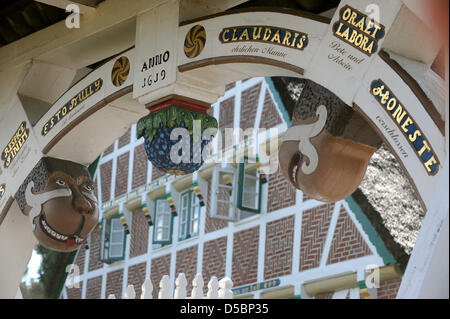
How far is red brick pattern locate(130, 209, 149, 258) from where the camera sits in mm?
16438

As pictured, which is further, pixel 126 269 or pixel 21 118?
pixel 126 269

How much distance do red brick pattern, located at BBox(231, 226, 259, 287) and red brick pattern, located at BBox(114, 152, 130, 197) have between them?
364 centimetres

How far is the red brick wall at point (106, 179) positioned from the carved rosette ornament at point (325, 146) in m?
13.2

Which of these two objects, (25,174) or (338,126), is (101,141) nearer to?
(25,174)

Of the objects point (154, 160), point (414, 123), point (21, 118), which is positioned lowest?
point (414, 123)

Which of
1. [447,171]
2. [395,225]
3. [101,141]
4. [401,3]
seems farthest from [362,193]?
[447,171]

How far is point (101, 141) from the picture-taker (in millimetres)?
5816

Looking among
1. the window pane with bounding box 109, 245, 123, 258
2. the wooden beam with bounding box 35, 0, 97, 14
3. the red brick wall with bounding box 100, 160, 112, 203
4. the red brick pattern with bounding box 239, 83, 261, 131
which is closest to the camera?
the wooden beam with bounding box 35, 0, 97, 14

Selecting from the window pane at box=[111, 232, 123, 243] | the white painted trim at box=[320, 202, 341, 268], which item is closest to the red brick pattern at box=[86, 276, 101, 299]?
the window pane at box=[111, 232, 123, 243]

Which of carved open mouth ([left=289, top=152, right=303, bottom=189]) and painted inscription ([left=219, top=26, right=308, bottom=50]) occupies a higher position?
painted inscription ([left=219, top=26, right=308, bottom=50])

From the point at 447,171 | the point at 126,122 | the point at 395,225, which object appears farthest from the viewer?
the point at 395,225

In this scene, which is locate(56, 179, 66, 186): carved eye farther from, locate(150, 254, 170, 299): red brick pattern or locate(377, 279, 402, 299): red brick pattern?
locate(150, 254, 170, 299): red brick pattern

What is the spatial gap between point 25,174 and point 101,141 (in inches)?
17.0

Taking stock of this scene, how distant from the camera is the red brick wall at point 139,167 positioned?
1662 cm
